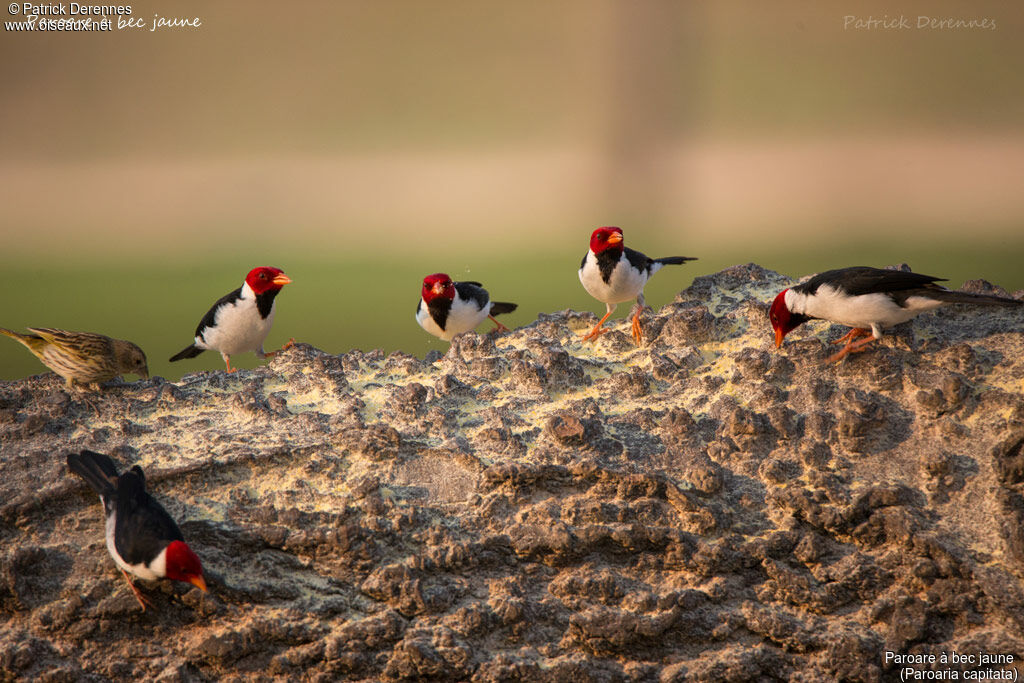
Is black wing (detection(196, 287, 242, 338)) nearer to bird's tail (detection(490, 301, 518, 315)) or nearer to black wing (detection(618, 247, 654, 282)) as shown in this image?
bird's tail (detection(490, 301, 518, 315))

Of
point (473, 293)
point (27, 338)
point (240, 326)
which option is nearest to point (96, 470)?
point (27, 338)

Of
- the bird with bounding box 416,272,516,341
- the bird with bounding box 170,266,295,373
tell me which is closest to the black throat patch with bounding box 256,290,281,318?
the bird with bounding box 170,266,295,373

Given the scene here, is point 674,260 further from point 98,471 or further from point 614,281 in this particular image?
point 98,471

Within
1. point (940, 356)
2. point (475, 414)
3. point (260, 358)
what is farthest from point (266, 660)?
point (940, 356)

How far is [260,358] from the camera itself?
18.3 ft

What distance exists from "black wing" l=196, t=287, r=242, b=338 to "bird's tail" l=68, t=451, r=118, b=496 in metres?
1.62

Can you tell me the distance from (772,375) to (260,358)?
3.10 metres

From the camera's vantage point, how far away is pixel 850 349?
4426 mm

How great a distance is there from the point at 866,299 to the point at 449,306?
99.8 inches

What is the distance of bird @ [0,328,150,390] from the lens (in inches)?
179

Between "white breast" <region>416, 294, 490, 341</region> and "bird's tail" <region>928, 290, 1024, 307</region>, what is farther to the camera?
"white breast" <region>416, 294, 490, 341</region>
